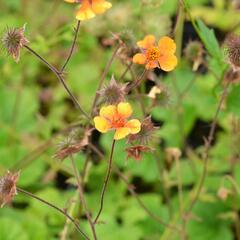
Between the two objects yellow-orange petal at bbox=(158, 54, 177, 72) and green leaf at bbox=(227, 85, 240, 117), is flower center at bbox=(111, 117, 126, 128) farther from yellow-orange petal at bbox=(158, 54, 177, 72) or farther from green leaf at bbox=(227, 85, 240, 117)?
green leaf at bbox=(227, 85, 240, 117)

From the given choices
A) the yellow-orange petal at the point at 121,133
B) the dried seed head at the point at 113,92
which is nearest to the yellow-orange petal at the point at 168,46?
the dried seed head at the point at 113,92


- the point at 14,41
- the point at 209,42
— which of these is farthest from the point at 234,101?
the point at 14,41

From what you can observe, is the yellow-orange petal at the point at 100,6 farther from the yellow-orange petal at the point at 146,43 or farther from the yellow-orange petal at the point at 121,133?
the yellow-orange petal at the point at 121,133

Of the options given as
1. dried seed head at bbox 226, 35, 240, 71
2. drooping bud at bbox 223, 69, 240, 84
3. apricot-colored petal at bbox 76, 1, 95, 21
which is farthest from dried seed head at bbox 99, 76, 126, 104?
drooping bud at bbox 223, 69, 240, 84

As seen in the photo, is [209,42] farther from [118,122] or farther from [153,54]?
[118,122]

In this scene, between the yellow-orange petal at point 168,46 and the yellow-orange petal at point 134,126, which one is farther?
the yellow-orange petal at point 168,46

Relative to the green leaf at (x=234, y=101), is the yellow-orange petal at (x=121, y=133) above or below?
below

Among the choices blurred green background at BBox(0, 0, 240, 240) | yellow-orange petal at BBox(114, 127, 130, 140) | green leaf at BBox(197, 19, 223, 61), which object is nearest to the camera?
Answer: yellow-orange petal at BBox(114, 127, 130, 140)
